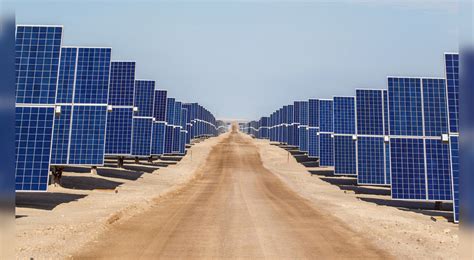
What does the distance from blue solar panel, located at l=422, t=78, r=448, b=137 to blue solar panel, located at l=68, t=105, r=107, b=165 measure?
1967 centimetres

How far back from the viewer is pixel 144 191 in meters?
26.3

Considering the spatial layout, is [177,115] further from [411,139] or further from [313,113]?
[411,139]

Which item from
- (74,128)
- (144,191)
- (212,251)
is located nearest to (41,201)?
(74,128)

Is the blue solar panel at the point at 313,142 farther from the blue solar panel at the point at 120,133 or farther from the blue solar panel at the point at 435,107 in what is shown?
the blue solar panel at the point at 435,107

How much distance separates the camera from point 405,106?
26.3 metres

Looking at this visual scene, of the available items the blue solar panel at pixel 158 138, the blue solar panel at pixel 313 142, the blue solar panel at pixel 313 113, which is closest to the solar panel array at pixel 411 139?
the blue solar panel at pixel 313 142

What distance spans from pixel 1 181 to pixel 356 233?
11.4 m

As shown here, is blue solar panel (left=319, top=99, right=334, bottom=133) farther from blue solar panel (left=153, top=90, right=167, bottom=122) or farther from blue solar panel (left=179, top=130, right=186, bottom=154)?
blue solar panel (left=179, top=130, right=186, bottom=154)

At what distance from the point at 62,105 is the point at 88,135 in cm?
273

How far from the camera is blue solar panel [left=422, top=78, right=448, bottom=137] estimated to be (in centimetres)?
2495

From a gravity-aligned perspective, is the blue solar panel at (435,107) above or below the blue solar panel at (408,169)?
above

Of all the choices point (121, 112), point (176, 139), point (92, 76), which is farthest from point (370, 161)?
point (176, 139)

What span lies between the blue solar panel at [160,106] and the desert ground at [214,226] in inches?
851

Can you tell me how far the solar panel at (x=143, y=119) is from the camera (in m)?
40.3
